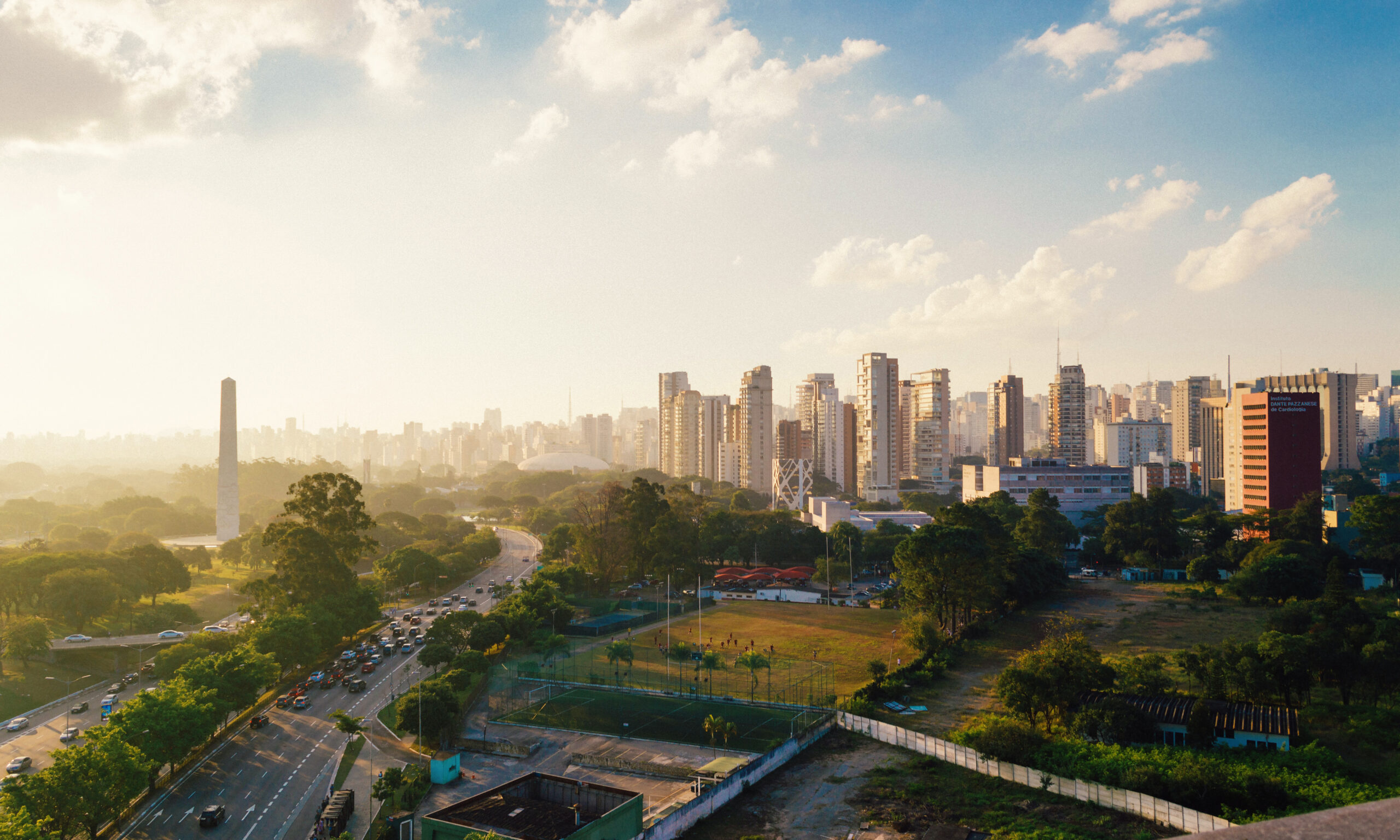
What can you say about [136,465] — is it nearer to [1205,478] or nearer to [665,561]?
[665,561]

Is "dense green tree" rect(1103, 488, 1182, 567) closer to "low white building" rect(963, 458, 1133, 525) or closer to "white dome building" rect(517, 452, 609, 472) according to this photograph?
"low white building" rect(963, 458, 1133, 525)

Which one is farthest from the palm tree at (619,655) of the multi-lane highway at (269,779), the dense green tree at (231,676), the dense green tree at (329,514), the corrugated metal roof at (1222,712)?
the corrugated metal roof at (1222,712)

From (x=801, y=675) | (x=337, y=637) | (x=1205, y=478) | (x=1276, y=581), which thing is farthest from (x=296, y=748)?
(x=1205, y=478)

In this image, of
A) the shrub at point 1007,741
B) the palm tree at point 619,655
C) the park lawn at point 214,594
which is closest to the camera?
the shrub at point 1007,741

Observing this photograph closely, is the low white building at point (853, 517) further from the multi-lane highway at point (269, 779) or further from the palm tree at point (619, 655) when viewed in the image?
the multi-lane highway at point (269, 779)

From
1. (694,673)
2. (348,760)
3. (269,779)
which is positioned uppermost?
(694,673)

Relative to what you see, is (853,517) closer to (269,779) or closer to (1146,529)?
(1146,529)

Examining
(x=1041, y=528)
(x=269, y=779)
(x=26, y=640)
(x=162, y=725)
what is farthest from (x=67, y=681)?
(x=1041, y=528)
